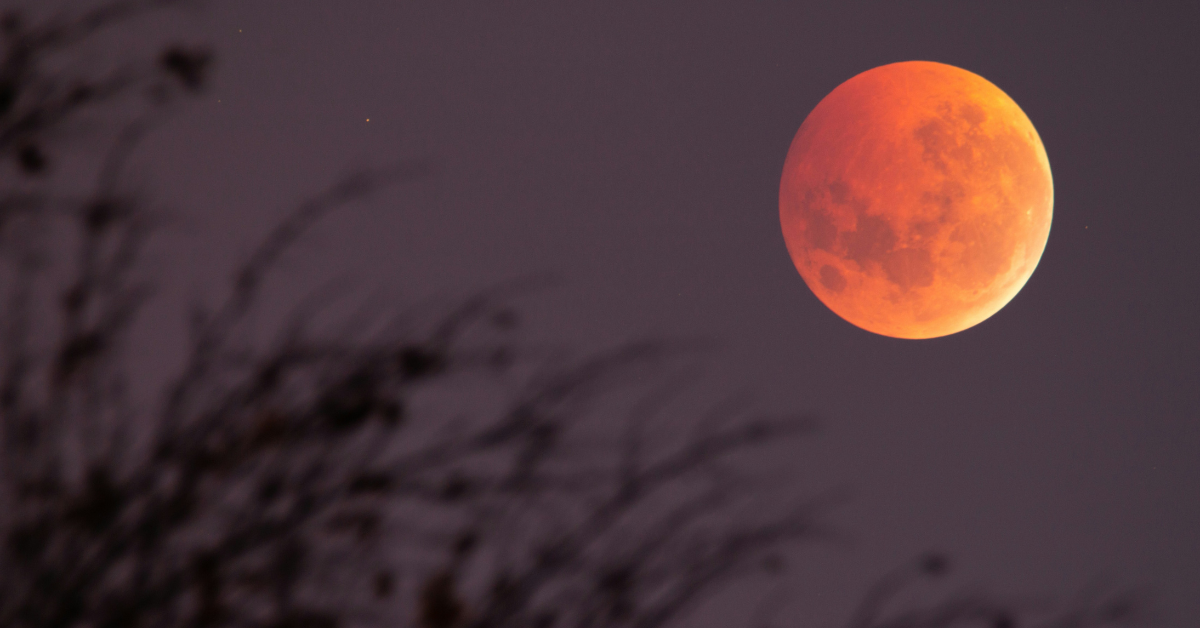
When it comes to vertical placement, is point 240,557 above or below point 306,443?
below

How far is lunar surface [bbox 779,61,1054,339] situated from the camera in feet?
11.3

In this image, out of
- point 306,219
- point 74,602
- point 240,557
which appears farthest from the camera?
point 306,219

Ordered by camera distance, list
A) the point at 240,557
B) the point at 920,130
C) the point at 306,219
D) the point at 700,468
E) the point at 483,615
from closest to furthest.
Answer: the point at 240,557, the point at 483,615, the point at 306,219, the point at 700,468, the point at 920,130

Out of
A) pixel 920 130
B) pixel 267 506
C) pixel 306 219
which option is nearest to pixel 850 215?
pixel 920 130

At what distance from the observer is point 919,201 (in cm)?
342

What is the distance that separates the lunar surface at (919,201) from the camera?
344 centimetres

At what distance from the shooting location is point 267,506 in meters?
1.37

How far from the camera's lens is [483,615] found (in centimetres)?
145

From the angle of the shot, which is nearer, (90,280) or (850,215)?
(90,280)

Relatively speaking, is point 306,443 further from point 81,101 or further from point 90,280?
point 81,101

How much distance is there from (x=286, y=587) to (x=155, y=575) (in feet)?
0.65

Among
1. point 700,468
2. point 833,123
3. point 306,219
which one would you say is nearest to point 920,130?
point 833,123

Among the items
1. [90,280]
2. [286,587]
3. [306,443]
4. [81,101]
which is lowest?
[286,587]

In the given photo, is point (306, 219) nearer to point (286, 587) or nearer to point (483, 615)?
point (286, 587)
